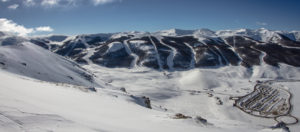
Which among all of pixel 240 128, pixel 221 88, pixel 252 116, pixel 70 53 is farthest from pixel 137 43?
pixel 240 128

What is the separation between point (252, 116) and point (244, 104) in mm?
8344

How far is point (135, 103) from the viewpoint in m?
20.8

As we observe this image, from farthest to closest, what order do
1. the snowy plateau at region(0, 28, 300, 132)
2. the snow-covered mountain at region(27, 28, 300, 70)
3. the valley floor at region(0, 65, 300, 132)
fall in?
the snow-covered mountain at region(27, 28, 300, 70) → the snowy plateau at region(0, 28, 300, 132) → the valley floor at region(0, 65, 300, 132)

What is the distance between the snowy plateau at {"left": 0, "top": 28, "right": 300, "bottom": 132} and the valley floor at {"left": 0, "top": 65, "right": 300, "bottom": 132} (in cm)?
7

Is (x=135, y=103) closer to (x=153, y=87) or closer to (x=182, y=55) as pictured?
(x=153, y=87)

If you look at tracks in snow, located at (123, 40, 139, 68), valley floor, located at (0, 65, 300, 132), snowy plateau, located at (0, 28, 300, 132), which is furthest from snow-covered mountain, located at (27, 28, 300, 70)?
valley floor, located at (0, 65, 300, 132)

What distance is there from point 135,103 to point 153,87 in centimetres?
4586

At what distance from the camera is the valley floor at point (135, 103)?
23.8 ft

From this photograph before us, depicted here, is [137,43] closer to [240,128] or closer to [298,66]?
[298,66]

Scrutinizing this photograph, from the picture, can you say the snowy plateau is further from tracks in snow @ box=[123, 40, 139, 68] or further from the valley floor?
tracks in snow @ box=[123, 40, 139, 68]

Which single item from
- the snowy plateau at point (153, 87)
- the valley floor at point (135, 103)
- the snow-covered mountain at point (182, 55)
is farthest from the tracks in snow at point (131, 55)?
the valley floor at point (135, 103)

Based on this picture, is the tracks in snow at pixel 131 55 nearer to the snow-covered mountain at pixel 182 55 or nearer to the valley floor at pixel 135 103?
the snow-covered mountain at pixel 182 55

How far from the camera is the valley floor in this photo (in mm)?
7260

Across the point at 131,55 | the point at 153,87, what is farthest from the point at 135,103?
the point at 131,55
